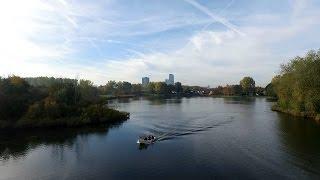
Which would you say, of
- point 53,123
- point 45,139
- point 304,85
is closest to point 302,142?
point 304,85

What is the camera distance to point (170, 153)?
42.7 m

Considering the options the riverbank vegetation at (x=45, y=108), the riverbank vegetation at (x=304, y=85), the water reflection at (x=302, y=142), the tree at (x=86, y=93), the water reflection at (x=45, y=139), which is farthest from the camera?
the tree at (x=86, y=93)

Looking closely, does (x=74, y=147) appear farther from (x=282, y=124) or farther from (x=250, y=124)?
(x=282, y=124)

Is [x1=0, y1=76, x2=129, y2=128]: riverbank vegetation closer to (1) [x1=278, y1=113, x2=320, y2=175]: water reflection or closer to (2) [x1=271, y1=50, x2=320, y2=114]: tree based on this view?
(1) [x1=278, y1=113, x2=320, y2=175]: water reflection

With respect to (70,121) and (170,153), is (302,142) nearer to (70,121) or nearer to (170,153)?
(170,153)

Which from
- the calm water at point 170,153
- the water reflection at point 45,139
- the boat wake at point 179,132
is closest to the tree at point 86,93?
the water reflection at point 45,139

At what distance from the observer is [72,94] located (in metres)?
73.9

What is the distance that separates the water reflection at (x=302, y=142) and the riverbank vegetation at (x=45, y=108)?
116 ft

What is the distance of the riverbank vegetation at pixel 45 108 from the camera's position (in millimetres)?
65688

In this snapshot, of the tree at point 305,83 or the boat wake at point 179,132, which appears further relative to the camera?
the tree at point 305,83

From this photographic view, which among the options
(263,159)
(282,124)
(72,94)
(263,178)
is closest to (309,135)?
(282,124)

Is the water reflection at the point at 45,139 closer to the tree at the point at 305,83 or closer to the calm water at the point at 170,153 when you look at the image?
the calm water at the point at 170,153

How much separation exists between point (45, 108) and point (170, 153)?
3415cm

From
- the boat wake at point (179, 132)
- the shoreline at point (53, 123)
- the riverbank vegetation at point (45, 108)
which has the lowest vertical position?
the boat wake at point (179, 132)
